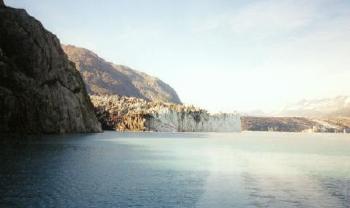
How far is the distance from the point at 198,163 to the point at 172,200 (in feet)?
101

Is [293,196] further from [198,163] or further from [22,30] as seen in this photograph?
[22,30]

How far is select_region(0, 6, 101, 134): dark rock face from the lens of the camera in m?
112

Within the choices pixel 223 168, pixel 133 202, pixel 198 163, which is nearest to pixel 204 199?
pixel 133 202

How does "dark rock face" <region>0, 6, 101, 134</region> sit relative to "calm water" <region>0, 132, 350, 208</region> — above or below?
above

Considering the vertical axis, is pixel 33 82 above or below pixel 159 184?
above

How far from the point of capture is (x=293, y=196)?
122ft

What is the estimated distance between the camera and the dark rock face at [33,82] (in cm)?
11238

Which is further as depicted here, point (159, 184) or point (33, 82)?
point (33, 82)

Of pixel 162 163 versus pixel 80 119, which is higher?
pixel 80 119

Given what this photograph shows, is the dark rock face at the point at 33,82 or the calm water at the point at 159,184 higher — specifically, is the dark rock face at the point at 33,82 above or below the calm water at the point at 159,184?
above

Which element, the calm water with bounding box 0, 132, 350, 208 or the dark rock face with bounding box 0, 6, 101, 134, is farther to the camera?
the dark rock face with bounding box 0, 6, 101, 134

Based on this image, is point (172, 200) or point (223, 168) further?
point (223, 168)

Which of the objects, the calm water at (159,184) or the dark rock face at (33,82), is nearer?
the calm water at (159,184)

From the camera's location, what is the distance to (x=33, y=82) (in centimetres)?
12275
